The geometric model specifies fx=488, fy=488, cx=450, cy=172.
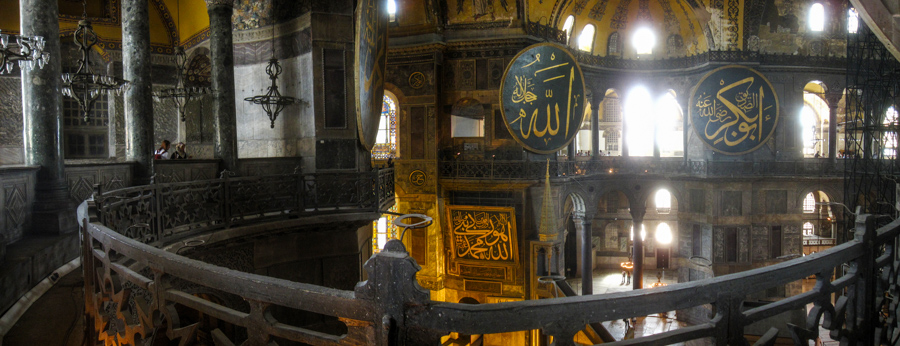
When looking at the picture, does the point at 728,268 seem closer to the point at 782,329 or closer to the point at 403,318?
the point at 782,329

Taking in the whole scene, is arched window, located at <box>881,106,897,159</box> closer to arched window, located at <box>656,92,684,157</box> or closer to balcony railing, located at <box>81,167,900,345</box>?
arched window, located at <box>656,92,684,157</box>

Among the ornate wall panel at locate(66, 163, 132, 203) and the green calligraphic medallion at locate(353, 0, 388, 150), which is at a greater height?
the green calligraphic medallion at locate(353, 0, 388, 150)

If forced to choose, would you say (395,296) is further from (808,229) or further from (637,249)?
(808,229)

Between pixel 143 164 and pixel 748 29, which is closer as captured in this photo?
pixel 143 164

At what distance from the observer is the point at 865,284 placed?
2.17m

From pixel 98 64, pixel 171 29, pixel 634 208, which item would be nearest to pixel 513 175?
pixel 634 208

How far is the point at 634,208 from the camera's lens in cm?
1592

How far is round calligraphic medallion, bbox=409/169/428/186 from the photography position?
13.0 m

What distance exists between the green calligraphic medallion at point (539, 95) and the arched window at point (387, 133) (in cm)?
346

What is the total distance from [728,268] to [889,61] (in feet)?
23.5

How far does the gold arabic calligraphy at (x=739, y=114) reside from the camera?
14.1 meters

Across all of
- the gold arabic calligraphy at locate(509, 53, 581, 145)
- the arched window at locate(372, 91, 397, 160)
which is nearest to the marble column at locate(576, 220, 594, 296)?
the gold arabic calligraphy at locate(509, 53, 581, 145)

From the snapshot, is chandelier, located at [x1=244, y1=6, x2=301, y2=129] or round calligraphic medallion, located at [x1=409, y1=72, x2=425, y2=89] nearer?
chandelier, located at [x1=244, y1=6, x2=301, y2=129]

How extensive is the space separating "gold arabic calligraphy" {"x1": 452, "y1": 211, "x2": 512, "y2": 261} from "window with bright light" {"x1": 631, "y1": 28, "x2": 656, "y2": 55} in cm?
800
